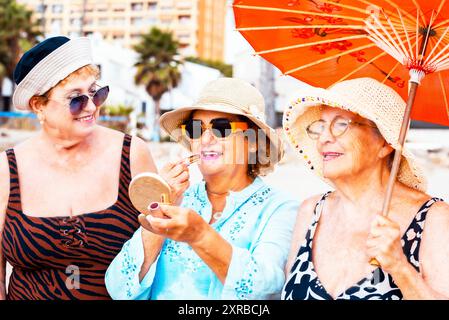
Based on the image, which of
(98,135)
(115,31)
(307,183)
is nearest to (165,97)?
(115,31)

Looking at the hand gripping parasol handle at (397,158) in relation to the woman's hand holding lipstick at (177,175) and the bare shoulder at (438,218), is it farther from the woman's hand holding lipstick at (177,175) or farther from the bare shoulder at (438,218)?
the woman's hand holding lipstick at (177,175)

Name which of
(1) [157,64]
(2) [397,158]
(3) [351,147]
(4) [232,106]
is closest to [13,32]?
(1) [157,64]

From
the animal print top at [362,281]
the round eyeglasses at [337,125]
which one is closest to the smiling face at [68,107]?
the round eyeglasses at [337,125]

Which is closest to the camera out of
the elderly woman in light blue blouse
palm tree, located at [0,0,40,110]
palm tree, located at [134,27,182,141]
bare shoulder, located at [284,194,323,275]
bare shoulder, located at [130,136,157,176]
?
the elderly woman in light blue blouse

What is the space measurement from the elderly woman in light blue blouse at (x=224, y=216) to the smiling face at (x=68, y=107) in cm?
33

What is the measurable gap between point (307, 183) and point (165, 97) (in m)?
32.3

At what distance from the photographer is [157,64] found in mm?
41156

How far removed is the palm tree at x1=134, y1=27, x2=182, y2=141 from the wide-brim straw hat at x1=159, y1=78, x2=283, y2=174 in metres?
38.1

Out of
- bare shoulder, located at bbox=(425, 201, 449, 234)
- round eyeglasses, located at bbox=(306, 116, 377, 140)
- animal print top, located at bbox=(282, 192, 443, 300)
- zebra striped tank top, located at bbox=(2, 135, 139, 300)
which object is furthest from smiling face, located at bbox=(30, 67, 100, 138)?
bare shoulder, located at bbox=(425, 201, 449, 234)

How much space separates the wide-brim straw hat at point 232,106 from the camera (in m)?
2.55

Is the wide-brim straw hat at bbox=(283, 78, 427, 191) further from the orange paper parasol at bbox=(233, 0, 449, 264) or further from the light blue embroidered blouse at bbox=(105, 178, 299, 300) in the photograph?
the light blue embroidered blouse at bbox=(105, 178, 299, 300)

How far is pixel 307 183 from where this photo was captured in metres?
11.8

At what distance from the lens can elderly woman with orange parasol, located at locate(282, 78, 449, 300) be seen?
213 cm
